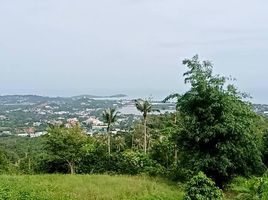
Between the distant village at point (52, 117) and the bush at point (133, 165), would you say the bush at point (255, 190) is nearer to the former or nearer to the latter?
the bush at point (133, 165)

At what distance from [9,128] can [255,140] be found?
82170 mm

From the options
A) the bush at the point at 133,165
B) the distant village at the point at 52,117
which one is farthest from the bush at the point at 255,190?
the distant village at the point at 52,117

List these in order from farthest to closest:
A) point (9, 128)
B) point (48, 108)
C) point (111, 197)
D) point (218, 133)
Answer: point (48, 108) < point (9, 128) < point (218, 133) < point (111, 197)

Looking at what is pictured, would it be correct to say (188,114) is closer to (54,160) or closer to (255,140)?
(255,140)

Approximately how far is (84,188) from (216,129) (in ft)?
16.8

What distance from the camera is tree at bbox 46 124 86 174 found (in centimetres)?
2450

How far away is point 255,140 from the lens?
55.3 feet

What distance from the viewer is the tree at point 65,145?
2450 centimetres

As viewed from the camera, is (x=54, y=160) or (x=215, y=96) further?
(x=54, y=160)

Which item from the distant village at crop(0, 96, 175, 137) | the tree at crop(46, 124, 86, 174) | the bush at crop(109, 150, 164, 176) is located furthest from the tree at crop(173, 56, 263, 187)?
the distant village at crop(0, 96, 175, 137)

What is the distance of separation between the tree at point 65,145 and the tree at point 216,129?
908 centimetres

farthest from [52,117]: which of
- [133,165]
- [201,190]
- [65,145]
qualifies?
[201,190]

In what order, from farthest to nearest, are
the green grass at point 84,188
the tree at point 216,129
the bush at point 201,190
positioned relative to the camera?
the tree at point 216,129, the green grass at point 84,188, the bush at point 201,190

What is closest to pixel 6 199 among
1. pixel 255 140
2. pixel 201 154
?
pixel 201 154
